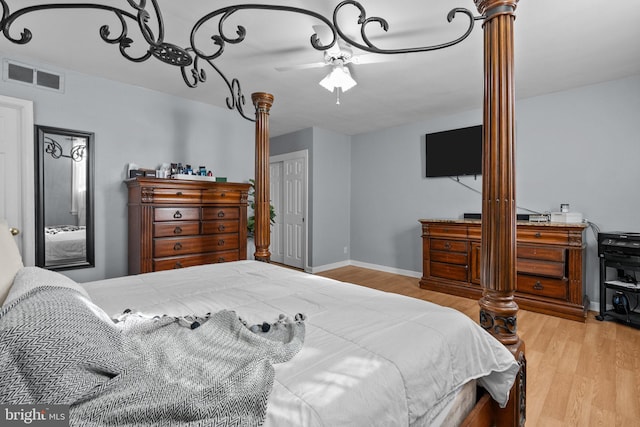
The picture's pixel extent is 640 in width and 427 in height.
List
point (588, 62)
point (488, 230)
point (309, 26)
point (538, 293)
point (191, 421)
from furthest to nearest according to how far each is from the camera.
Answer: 1. point (538, 293)
2. point (588, 62)
3. point (309, 26)
4. point (488, 230)
5. point (191, 421)

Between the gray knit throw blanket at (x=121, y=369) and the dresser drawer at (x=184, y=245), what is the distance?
7.04ft

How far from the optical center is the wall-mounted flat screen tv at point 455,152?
14.0ft

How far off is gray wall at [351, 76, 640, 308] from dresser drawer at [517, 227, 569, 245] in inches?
20.7

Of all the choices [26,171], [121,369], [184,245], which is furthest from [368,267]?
[121,369]

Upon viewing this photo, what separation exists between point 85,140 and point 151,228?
1172 mm

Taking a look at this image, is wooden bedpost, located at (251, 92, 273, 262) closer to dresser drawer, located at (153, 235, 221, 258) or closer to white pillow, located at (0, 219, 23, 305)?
dresser drawer, located at (153, 235, 221, 258)

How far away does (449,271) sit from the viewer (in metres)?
4.14

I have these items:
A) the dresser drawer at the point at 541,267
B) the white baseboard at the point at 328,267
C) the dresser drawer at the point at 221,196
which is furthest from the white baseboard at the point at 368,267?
the dresser drawer at the point at 221,196

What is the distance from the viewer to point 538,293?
3412 millimetres

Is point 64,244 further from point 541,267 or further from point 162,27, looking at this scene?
point 541,267

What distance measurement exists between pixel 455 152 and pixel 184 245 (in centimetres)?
372

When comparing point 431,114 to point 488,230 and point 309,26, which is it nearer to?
point 309,26

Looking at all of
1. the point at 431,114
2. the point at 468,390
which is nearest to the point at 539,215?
the point at 431,114

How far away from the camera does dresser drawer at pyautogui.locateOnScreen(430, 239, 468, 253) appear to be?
13.2 feet
